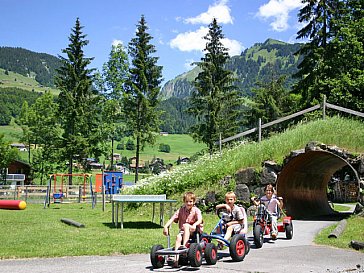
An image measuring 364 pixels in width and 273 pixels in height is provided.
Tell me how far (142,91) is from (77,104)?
20.5 ft

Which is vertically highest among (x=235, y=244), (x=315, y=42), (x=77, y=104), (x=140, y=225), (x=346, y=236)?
(x=315, y=42)

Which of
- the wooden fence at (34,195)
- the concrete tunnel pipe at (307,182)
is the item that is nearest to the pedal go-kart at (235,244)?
the concrete tunnel pipe at (307,182)

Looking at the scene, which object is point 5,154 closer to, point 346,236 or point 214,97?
point 214,97

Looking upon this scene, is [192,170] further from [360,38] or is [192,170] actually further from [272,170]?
[360,38]

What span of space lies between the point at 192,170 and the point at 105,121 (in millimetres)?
27887

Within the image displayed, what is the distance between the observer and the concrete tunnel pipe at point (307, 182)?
18.8 metres

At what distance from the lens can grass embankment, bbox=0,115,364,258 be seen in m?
10.4

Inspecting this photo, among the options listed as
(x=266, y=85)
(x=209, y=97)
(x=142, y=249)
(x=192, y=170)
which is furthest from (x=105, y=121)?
(x=142, y=249)

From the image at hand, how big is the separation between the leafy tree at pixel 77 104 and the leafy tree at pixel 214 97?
1042 cm

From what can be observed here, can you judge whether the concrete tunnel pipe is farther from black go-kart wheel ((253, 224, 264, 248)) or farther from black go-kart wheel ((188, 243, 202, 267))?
black go-kart wheel ((188, 243, 202, 267))

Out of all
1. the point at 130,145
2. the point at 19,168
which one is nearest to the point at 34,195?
the point at 130,145

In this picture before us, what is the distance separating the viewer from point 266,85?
2004 inches

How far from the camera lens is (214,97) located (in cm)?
3991

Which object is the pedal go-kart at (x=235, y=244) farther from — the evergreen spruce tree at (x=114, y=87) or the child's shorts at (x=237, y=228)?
the evergreen spruce tree at (x=114, y=87)
